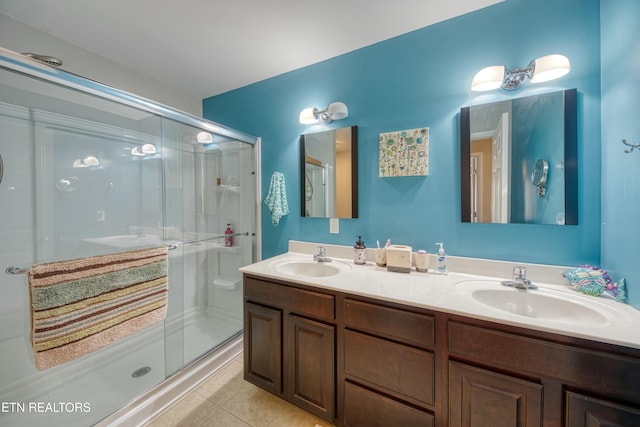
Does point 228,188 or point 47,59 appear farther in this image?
point 228,188

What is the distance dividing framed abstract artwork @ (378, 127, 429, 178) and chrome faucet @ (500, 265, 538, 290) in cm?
72

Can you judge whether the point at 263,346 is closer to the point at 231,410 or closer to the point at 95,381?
the point at 231,410

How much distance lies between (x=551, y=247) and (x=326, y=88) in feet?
5.79

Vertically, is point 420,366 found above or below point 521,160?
below

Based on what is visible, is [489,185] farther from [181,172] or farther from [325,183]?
[181,172]

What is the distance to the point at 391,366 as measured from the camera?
112cm

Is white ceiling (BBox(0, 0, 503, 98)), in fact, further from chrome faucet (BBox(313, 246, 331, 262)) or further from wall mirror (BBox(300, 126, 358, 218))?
chrome faucet (BBox(313, 246, 331, 262))

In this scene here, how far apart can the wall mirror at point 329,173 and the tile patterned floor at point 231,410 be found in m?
1.30

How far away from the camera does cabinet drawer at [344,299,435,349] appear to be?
3.42ft

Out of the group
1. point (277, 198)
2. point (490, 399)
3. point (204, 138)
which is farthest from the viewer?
point (204, 138)

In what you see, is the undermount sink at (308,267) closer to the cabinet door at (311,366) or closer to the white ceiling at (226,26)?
the cabinet door at (311,366)

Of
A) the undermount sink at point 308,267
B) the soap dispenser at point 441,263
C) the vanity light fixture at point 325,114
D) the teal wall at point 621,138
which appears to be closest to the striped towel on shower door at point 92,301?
the undermount sink at point 308,267

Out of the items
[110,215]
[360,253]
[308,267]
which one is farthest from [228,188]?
[360,253]

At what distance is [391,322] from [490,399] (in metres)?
0.43
